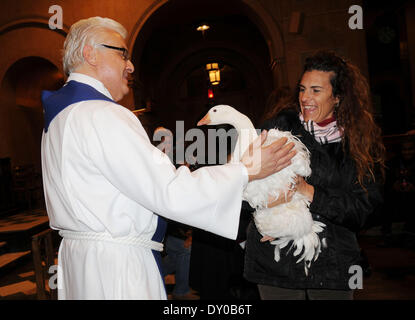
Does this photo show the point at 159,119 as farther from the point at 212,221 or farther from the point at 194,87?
the point at 212,221

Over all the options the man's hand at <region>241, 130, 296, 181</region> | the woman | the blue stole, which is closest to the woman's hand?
the woman

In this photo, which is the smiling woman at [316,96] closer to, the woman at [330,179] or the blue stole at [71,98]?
the woman at [330,179]

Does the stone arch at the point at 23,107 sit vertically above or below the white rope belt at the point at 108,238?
above

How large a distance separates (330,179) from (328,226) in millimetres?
232

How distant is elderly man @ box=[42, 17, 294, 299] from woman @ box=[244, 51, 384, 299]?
0.43m

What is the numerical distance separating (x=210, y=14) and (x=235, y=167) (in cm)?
974

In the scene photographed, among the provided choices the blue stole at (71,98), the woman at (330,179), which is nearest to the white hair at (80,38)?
the blue stole at (71,98)

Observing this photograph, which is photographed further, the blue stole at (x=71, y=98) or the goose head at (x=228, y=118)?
the goose head at (x=228, y=118)

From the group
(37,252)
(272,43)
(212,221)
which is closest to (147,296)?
(212,221)

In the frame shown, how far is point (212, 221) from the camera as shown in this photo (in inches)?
46.9

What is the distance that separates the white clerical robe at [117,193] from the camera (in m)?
1.13

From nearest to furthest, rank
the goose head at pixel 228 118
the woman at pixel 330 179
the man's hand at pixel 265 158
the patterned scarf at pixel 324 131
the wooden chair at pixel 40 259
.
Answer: the man's hand at pixel 265 158 → the goose head at pixel 228 118 → the woman at pixel 330 179 → the patterned scarf at pixel 324 131 → the wooden chair at pixel 40 259

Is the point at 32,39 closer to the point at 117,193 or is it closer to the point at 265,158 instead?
the point at 117,193

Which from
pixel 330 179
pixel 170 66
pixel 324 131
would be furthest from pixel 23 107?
pixel 330 179
